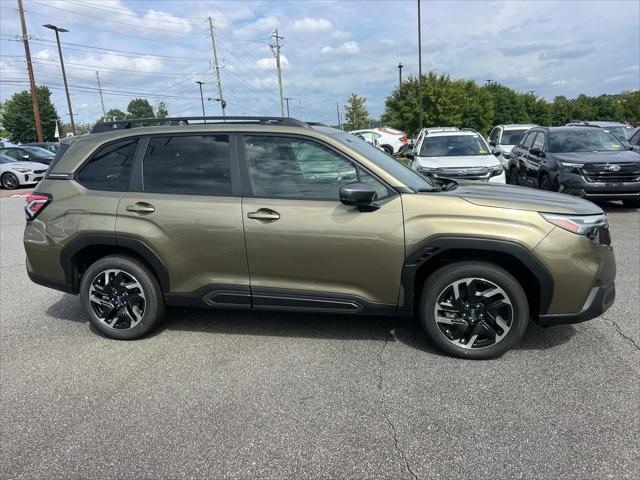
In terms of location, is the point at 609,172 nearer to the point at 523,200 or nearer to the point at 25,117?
the point at 523,200

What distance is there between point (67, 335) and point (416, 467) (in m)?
3.39

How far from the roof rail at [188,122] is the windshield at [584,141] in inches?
324

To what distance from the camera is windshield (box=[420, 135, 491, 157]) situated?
1083 cm

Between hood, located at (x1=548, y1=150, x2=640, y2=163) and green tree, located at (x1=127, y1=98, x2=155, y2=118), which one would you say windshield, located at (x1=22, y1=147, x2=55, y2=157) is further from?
green tree, located at (x1=127, y1=98, x2=155, y2=118)

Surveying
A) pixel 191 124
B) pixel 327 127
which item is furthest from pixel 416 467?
pixel 191 124

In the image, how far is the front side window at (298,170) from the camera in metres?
3.73

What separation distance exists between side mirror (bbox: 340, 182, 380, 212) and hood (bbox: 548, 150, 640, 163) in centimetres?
754

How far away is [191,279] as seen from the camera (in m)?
3.97

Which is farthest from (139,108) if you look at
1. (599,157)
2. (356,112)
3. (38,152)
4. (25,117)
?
(599,157)

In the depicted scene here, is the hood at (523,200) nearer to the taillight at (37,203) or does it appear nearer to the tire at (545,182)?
the taillight at (37,203)

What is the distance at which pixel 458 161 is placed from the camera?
1016 cm

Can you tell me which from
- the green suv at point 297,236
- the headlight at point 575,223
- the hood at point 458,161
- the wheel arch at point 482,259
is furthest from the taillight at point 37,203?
the hood at point 458,161

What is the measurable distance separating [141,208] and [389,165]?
2.10 m

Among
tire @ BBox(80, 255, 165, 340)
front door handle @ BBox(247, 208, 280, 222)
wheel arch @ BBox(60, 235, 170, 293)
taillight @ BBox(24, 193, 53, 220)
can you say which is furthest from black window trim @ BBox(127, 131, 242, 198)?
taillight @ BBox(24, 193, 53, 220)
